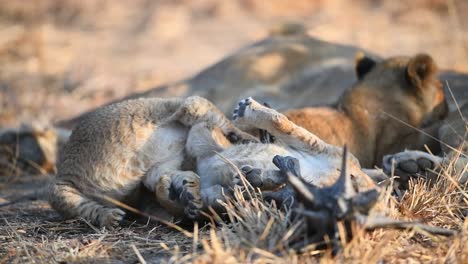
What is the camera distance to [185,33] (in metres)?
13.7

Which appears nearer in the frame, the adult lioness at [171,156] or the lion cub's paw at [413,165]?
the adult lioness at [171,156]

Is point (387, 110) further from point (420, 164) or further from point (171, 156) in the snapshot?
point (171, 156)

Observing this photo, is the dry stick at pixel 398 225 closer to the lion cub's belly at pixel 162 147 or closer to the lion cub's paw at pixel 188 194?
the lion cub's paw at pixel 188 194

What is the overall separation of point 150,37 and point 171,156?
9.50 meters

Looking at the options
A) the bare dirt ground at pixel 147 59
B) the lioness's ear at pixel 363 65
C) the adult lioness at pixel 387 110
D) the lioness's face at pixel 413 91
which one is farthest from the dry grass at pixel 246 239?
the lioness's ear at pixel 363 65

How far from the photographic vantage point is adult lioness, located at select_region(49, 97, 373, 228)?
12.2 feet

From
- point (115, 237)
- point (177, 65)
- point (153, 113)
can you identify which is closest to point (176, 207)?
point (115, 237)

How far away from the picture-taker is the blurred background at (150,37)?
9.17 metres

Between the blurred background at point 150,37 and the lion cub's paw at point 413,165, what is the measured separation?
426 cm

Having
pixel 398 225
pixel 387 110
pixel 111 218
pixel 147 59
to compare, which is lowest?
pixel 147 59

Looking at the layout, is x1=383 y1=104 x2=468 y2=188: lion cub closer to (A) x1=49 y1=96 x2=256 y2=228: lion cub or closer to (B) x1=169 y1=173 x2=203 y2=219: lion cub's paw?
(A) x1=49 y1=96 x2=256 y2=228: lion cub

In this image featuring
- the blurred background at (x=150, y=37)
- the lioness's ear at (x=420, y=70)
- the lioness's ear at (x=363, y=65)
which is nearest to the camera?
the lioness's ear at (x=420, y=70)

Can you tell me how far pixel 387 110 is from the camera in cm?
523

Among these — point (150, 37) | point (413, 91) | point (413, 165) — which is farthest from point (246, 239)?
point (150, 37)
